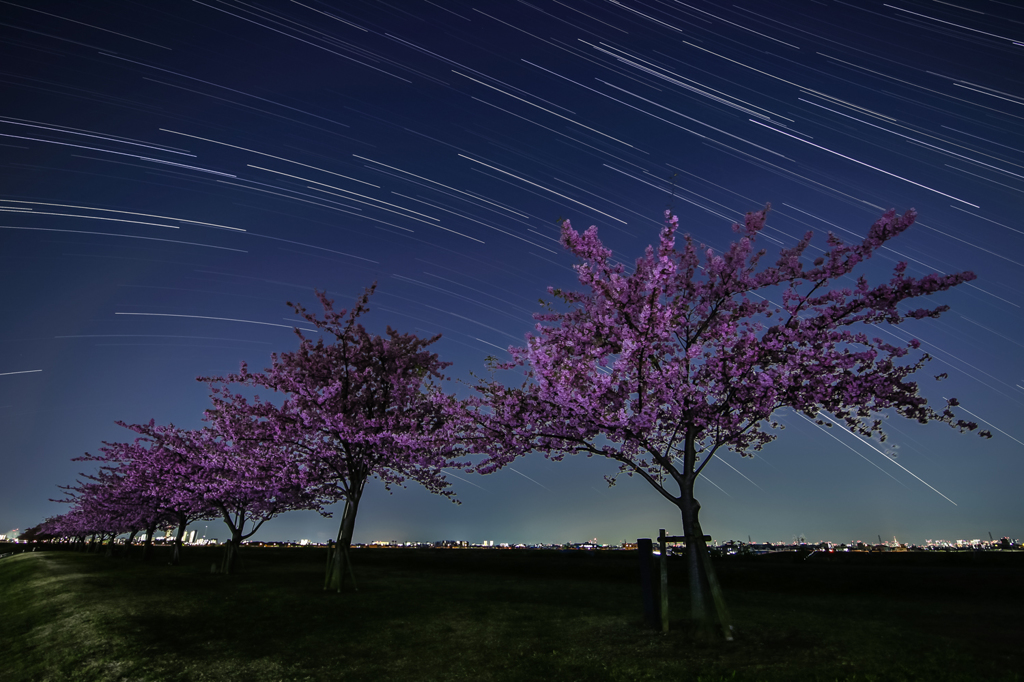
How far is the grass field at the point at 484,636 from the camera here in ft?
28.5

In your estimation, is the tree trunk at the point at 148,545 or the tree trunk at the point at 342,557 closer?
the tree trunk at the point at 342,557

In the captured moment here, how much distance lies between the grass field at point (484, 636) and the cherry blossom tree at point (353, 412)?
491 cm

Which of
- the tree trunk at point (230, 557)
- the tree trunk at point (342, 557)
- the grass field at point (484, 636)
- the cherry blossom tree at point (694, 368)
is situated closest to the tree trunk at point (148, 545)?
the tree trunk at point (230, 557)

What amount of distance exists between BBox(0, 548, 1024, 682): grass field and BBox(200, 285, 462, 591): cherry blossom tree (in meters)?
4.91

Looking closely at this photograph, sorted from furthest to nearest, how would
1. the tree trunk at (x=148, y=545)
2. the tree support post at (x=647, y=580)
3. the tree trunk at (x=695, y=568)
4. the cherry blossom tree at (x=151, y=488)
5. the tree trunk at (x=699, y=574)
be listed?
the tree trunk at (x=148, y=545)
the cherry blossom tree at (x=151, y=488)
the tree support post at (x=647, y=580)
the tree trunk at (x=695, y=568)
the tree trunk at (x=699, y=574)

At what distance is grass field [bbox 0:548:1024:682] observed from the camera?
28.5 feet

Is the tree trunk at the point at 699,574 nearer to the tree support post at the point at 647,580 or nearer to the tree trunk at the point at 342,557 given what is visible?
the tree support post at the point at 647,580

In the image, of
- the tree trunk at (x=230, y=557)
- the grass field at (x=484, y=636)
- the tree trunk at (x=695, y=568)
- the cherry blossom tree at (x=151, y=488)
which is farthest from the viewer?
the cherry blossom tree at (x=151, y=488)

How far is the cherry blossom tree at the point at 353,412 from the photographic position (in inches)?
818

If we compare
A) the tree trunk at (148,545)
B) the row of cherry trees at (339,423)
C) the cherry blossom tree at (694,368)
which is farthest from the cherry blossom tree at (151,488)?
the cherry blossom tree at (694,368)

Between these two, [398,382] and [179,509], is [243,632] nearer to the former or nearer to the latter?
[398,382]

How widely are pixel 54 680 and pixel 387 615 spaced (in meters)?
7.47

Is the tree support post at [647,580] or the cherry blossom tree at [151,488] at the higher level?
the cherry blossom tree at [151,488]

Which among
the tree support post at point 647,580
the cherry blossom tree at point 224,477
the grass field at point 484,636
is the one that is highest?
the cherry blossom tree at point 224,477
